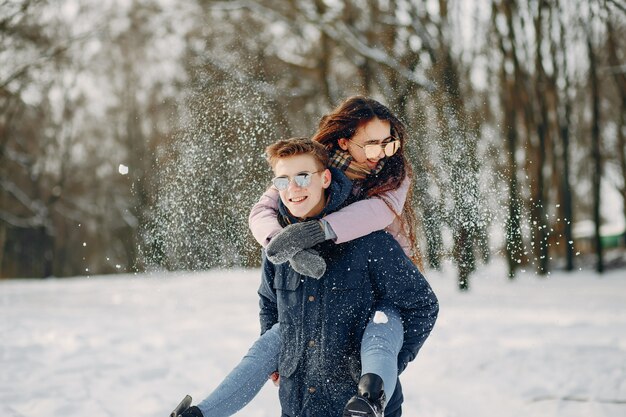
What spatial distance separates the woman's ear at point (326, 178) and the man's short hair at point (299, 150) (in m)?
0.03

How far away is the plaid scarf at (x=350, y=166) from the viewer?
2.84m

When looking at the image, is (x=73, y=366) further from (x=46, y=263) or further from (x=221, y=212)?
(x=46, y=263)

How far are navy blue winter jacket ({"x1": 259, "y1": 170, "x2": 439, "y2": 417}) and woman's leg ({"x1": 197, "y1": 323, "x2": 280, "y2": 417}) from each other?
0.06 metres

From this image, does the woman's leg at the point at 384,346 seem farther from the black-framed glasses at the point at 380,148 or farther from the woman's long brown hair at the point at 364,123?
the black-framed glasses at the point at 380,148

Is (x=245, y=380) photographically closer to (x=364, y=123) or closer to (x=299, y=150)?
(x=299, y=150)

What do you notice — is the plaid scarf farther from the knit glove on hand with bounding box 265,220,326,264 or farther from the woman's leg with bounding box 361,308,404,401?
the woman's leg with bounding box 361,308,404,401

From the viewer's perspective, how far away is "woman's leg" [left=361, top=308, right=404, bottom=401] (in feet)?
7.29

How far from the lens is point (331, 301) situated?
8.15 ft

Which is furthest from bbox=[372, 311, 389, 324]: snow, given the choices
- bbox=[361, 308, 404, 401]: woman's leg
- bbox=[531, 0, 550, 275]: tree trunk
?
bbox=[531, 0, 550, 275]: tree trunk

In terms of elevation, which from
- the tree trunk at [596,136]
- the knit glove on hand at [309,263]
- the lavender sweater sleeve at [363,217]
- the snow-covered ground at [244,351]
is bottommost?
the snow-covered ground at [244,351]

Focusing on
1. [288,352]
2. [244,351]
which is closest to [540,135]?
[244,351]

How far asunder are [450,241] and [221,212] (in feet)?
18.5

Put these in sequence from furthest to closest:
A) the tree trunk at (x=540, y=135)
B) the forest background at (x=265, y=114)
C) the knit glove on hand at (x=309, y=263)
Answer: the tree trunk at (x=540, y=135) < the forest background at (x=265, y=114) < the knit glove on hand at (x=309, y=263)

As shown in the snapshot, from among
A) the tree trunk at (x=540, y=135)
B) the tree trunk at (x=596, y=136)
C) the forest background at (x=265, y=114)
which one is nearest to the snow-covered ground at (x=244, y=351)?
the forest background at (x=265, y=114)
